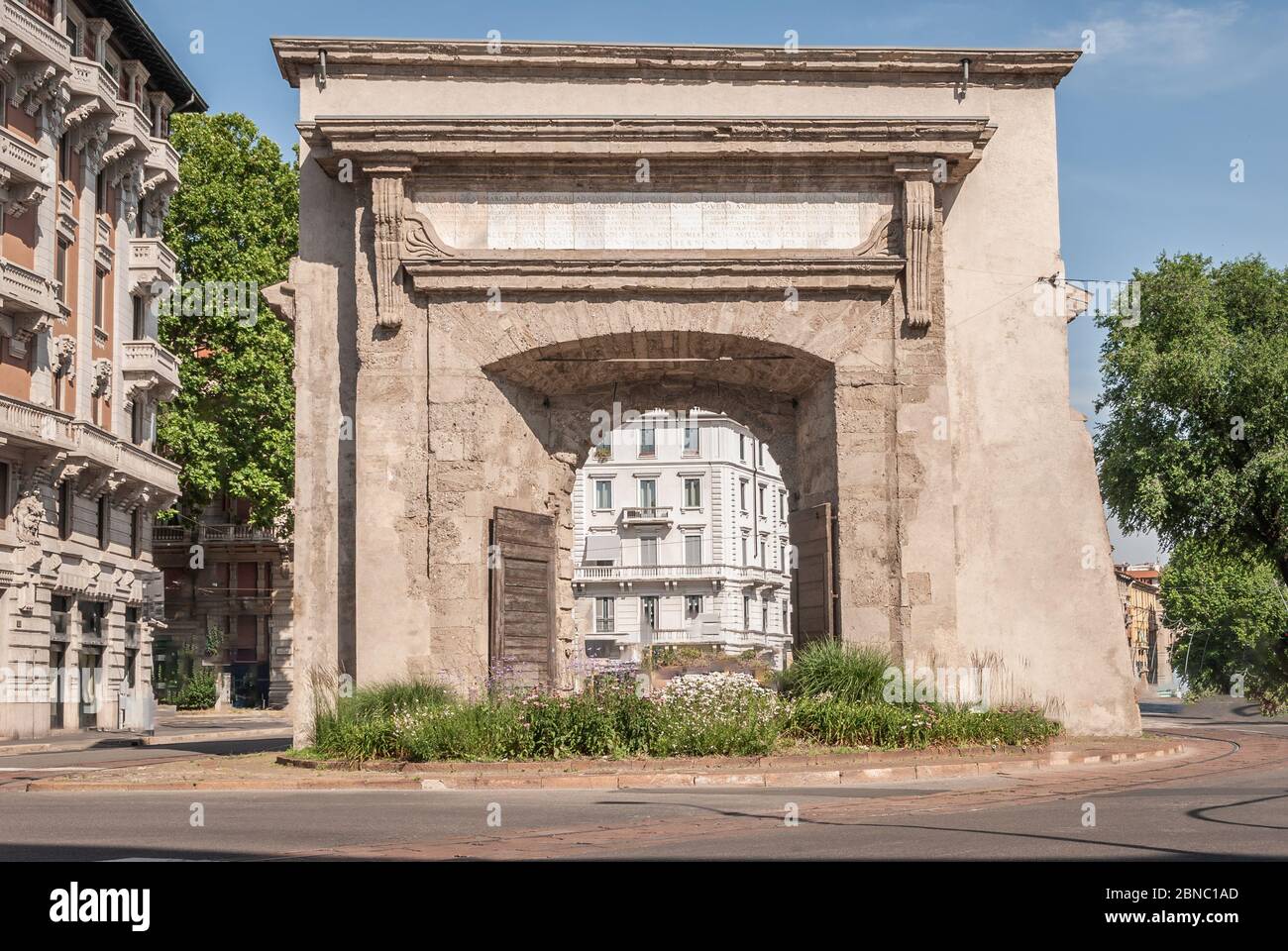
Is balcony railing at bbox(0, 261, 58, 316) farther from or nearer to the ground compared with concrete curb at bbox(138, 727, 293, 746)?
farther from the ground

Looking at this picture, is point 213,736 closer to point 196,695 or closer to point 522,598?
point 522,598

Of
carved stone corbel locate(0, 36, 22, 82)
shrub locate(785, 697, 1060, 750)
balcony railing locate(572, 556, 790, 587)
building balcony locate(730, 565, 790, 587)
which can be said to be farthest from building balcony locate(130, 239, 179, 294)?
building balcony locate(730, 565, 790, 587)

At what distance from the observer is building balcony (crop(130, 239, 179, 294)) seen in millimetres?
41875

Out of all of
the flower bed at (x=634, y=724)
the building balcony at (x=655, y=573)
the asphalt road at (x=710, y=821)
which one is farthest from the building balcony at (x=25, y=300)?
the building balcony at (x=655, y=573)

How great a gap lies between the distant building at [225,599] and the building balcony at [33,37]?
23.7 m

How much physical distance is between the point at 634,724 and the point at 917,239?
7.26 m

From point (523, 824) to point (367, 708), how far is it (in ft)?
21.7

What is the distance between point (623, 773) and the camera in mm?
14812

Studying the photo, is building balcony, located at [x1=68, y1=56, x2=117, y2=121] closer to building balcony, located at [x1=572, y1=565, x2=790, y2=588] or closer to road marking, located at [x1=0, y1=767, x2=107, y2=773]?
road marking, located at [x1=0, y1=767, x2=107, y2=773]

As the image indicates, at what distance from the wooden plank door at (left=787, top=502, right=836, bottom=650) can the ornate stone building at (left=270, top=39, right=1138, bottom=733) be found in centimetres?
6

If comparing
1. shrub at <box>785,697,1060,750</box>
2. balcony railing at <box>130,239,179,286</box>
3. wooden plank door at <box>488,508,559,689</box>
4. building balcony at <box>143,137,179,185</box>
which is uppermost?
building balcony at <box>143,137,179,185</box>

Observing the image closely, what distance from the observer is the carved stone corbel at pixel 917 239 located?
61.8 feet

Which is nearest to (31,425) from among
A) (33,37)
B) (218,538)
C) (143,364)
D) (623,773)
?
(143,364)
